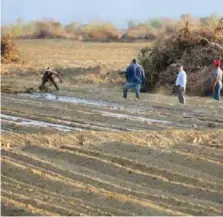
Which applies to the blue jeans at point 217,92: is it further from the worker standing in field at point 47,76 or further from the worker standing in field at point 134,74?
the worker standing in field at point 47,76

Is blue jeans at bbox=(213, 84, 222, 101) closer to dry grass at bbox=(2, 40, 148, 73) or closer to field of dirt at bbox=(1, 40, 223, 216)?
field of dirt at bbox=(1, 40, 223, 216)

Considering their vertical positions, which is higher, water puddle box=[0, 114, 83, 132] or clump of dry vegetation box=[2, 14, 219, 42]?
clump of dry vegetation box=[2, 14, 219, 42]

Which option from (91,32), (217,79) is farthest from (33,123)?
(91,32)

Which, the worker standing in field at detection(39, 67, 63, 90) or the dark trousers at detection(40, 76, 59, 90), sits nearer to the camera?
the worker standing in field at detection(39, 67, 63, 90)

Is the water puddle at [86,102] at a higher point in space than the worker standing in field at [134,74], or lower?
lower

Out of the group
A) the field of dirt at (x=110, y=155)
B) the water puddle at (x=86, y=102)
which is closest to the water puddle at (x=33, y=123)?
the field of dirt at (x=110, y=155)

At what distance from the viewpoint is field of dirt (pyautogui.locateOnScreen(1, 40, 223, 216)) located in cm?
880

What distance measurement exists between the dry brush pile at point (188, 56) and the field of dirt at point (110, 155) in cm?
162

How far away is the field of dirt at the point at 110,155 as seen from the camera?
8.80 m

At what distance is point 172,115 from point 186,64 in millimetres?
7804

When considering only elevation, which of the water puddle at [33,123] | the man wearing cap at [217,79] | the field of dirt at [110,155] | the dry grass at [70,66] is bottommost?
the dry grass at [70,66]

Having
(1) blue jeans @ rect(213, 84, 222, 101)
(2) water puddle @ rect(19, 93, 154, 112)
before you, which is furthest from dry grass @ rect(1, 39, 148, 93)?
(1) blue jeans @ rect(213, 84, 222, 101)

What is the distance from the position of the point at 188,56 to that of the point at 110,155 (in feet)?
45.8

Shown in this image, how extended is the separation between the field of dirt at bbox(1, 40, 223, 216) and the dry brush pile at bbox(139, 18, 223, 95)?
1619mm
